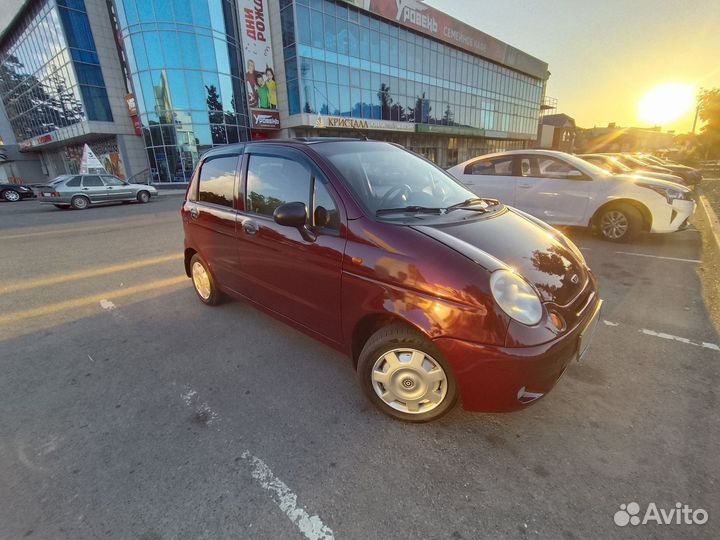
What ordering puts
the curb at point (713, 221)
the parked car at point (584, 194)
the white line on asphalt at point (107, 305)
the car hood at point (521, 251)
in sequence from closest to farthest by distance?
the car hood at point (521, 251) → the white line on asphalt at point (107, 305) → the parked car at point (584, 194) → the curb at point (713, 221)

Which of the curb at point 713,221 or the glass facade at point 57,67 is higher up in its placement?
the glass facade at point 57,67

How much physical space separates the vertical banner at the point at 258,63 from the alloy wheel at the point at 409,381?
95.7 ft

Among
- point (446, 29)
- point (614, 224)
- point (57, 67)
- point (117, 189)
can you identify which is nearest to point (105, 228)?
point (117, 189)

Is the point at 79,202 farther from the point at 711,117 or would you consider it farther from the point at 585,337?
the point at 711,117

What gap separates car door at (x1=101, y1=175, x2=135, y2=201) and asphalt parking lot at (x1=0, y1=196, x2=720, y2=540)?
50.1 feet

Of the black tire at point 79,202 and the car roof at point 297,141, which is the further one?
the black tire at point 79,202

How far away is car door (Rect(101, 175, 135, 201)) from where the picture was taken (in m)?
16.3

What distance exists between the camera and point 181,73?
23.6 meters

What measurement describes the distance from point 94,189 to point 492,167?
17.1 m

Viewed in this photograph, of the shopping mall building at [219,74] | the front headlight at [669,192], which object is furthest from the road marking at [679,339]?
the shopping mall building at [219,74]

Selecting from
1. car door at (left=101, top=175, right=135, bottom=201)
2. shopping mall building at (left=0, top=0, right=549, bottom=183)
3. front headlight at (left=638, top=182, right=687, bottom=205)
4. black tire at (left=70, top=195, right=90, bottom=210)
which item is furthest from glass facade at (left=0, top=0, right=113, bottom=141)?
front headlight at (left=638, top=182, right=687, bottom=205)

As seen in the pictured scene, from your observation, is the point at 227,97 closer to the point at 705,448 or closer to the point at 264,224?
the point at 264,224

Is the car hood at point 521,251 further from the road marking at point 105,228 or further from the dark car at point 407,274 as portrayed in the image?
the road marking at point 105,228

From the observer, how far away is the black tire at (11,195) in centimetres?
2152
